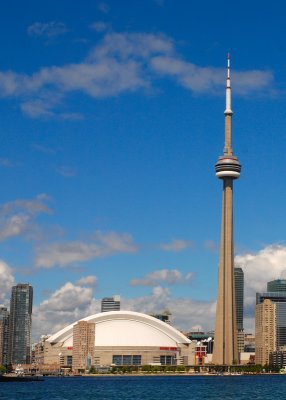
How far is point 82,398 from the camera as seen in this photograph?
136000mm

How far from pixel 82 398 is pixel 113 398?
17.2ft

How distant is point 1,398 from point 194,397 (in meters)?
33.3

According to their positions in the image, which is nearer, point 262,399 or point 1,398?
point 262,399

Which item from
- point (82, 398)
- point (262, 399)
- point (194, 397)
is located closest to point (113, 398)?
point (82, 398)

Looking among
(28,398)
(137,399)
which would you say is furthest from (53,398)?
(137,399)

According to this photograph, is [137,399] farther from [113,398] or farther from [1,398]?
[1,398]

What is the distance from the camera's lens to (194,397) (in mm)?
135500

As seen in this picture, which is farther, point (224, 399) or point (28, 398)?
point (28, 398)

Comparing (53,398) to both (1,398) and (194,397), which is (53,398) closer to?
(1,398)

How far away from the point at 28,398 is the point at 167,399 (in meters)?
24.8

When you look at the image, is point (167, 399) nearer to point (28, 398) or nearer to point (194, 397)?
point (194, 397)

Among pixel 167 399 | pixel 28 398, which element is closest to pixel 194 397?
pixel 167 399


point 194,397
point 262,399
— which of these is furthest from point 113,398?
point 262,399

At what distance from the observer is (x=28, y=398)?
13850 centimetres
